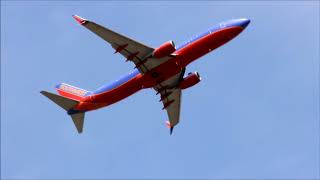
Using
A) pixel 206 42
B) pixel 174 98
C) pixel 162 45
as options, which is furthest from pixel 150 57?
pixel 174 98

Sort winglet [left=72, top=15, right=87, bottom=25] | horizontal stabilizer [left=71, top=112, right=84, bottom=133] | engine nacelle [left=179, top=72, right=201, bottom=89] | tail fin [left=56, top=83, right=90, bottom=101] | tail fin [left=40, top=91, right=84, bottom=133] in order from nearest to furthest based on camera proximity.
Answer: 1. winglet [left=72, top=15, right=87, bottom=25]
2. tail fin [left=40, top=91, right=84, bottom=133]
3. engine nacelle [left=179, top=72, right=201, bottom=89]
4. horizontal stabilizer [left=71, top=112, right=84, bottom=133]
5. tail fin [left=56, top=83, right=90, bottom=101]

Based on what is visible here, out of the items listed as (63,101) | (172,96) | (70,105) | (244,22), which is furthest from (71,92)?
→ (244,22)

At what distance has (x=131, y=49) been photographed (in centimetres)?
8812

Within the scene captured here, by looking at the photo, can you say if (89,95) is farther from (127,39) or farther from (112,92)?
(127,39)

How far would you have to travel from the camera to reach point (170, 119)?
104 m

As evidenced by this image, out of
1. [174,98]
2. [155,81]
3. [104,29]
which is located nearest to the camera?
[104,29]

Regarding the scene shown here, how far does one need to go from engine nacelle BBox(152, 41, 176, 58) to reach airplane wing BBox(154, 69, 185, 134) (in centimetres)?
806

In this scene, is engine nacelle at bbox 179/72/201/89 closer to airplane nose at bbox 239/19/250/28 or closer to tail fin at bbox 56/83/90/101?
airplane nose at bbox 239/19/250/28

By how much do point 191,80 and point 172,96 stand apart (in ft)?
20.3

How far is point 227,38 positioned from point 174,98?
1711 cm

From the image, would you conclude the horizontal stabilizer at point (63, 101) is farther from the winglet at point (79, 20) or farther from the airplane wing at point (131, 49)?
the winglet at point (79, 20)

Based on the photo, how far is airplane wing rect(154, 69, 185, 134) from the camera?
9650cm

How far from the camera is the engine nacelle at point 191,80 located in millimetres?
95562

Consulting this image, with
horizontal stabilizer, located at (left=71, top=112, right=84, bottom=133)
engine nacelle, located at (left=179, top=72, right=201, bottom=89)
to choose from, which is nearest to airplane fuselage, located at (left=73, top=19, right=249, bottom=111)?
horizontal stabilizer, located at (left=71, top=112, right=84, bottom=133)
